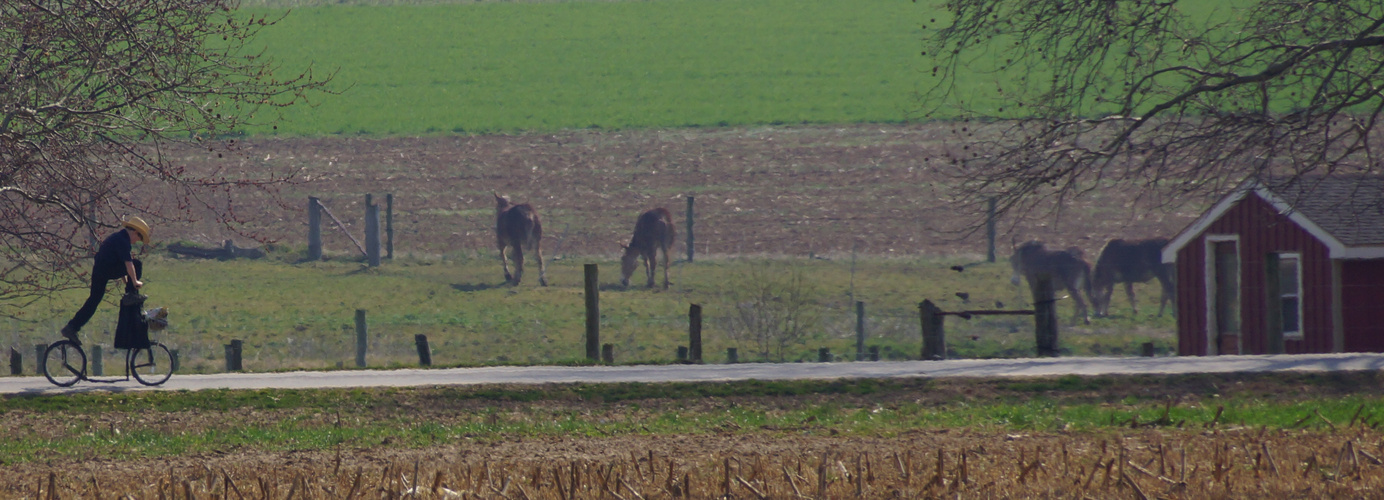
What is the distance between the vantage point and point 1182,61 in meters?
19.7

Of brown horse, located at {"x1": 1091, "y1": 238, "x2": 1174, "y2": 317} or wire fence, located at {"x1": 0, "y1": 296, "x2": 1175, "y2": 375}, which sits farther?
brown horse, located at {"x1": 1091, "y1": 238, "x2": 1174, "y2": 317}

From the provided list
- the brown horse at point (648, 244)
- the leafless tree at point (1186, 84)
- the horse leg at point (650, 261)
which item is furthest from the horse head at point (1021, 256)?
the leafless tree at point (1186, 84)

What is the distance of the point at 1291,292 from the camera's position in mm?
24562

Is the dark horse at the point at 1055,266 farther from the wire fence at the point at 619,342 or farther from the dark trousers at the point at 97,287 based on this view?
the dark trousers at the point at 97,287

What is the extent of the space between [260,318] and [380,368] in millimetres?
13535

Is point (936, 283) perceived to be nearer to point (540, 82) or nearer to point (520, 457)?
point (520, 457)

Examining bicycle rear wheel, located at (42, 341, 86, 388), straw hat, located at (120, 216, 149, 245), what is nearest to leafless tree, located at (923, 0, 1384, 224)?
straw hat, located at (120, 216, 149, 245)

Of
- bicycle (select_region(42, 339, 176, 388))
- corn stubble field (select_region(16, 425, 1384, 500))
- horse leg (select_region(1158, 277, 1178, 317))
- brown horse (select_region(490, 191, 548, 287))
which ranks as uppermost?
brown horse (select_region(490, 191, 548, 287))

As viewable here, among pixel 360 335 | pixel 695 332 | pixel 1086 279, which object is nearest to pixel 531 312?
pixel 360 335

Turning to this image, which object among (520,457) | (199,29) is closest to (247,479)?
(520,457)

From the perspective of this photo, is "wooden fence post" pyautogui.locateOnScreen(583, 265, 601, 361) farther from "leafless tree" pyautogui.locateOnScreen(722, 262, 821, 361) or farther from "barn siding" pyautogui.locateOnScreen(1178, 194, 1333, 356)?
"barn siding" pyautogui.locateOnScreen(1178, 194, 1333, 356)

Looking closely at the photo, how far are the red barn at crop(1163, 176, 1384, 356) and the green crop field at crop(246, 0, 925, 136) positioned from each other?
1133 inches

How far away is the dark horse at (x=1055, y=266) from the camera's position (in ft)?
113

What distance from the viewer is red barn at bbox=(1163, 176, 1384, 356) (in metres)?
22.9
